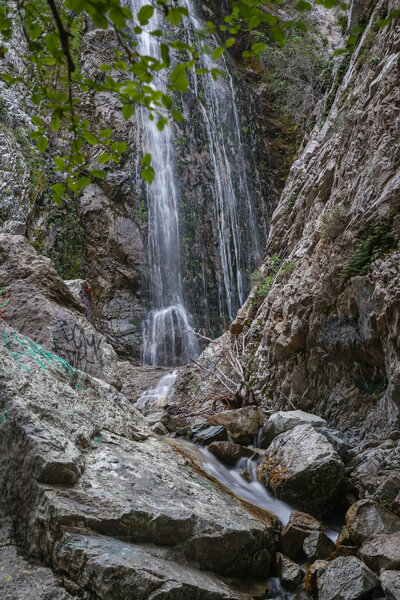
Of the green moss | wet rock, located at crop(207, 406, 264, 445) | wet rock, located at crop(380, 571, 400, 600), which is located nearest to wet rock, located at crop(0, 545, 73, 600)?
wet rock, located at crop(380, 571, 400, 600)

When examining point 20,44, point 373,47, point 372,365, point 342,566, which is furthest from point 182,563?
point 20,44

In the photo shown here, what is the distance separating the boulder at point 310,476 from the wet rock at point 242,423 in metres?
1.19

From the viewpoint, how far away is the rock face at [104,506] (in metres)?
2.11

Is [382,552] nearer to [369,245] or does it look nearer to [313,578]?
[313,578]

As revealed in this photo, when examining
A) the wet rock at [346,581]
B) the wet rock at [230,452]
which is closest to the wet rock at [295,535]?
the wet rock at [346,581]

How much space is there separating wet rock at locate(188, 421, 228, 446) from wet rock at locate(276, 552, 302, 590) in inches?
94.0

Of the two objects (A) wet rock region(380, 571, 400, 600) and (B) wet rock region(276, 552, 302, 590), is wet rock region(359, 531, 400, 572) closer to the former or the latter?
(A) wet rock region(380, 571, 400, 600)

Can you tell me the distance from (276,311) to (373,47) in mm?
4667

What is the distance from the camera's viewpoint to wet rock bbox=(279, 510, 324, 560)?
3248 millimetres

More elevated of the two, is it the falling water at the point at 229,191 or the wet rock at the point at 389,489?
the falling water at the point at 229,191

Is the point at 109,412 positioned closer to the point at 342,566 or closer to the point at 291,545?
the point at 291,545

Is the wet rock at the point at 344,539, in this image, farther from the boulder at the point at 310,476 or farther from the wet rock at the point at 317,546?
the boulder at the point at 310,476

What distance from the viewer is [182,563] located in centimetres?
244

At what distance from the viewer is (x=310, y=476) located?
13.1 ft
